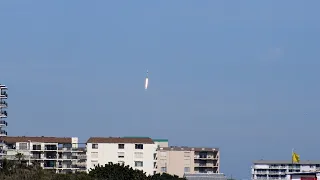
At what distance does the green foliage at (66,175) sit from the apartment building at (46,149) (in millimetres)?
28660

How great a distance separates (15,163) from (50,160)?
7682cm

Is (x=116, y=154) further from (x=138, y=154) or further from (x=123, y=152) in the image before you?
(x=138, y=154)

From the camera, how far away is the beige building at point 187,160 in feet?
573

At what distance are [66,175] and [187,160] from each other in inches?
3924

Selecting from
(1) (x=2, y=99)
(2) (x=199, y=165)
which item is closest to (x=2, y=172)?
(1) (x=2, y=99)

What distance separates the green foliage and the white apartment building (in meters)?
22.5

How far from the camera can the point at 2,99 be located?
147 m

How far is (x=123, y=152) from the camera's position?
159375 mm

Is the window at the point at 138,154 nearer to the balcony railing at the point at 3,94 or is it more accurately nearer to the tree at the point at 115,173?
the balcony railing at the point at 3,94

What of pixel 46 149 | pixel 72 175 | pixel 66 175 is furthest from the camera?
pixel 46 149

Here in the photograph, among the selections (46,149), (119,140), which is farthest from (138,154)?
(46,149)

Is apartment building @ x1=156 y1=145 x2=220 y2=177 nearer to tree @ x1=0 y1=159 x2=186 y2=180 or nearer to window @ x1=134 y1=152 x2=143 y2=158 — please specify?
window @ x1=134 y1=152 x2=143 y2=158

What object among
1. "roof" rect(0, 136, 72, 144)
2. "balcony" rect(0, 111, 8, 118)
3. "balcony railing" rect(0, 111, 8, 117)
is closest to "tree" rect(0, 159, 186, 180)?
"balcony" rect(0, 111, 8, 118)

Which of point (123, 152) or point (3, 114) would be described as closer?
point (3, 114)
